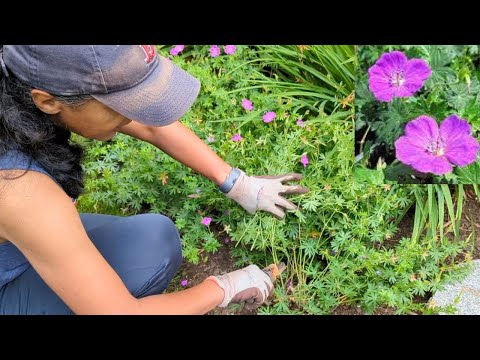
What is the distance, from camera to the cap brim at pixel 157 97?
1280 millimetres

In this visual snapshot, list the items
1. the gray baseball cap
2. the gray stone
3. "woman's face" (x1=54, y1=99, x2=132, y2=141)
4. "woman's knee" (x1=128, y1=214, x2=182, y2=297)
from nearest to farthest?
the gray baseball cap < "woman's face" (x1=54, y1=99, x2=132, y2=141) < "woman's knee" (x1=128, y1=214, x2=182, y2=297) < the gray stone

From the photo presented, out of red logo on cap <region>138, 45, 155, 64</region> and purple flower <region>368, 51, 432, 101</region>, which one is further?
purple flower <region>368, 51, 432, 101</region>

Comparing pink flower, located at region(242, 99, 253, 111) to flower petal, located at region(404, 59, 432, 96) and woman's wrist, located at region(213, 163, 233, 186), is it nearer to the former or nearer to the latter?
woman's wrist, located at region(213, 163, 233, 186)

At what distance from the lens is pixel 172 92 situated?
4.63 ft

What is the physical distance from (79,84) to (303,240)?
1.16 m

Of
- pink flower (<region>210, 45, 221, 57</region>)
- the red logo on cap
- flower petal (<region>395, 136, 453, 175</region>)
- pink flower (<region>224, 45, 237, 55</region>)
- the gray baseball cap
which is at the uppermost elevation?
the red logo on cap

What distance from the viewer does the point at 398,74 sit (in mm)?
2002

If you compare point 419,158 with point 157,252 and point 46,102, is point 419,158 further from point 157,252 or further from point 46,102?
point 46,102

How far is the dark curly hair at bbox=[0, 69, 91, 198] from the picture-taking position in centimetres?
125

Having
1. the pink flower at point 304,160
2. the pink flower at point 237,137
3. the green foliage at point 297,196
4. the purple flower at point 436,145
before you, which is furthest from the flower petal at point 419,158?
the pink flower at point 237,137

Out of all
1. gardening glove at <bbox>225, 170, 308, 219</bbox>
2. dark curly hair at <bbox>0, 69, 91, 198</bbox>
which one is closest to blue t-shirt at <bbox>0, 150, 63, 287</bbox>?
dark curly hair at <bbox>0, 69, 91, 198</bbox>

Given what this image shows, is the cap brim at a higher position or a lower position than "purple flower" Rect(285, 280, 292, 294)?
higher

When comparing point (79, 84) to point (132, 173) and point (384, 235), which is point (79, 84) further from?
point (384, 235)

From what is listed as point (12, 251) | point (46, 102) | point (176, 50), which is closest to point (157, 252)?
point (12, 251)
